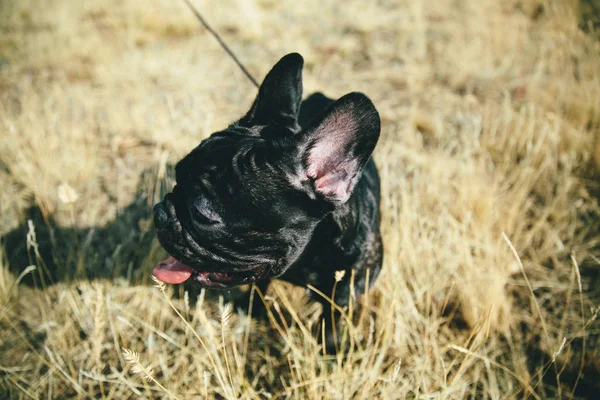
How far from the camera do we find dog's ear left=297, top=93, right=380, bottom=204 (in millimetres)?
Answer: 1386

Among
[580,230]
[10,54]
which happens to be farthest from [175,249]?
[10,54]

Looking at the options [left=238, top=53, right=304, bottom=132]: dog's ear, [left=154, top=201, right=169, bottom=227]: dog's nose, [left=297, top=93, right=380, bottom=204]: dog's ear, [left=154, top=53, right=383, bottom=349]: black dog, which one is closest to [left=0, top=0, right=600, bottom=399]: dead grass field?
[left=154, top=53, right=383, bottom=349]: black dog

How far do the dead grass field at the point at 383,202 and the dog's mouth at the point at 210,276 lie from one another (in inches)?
6.3

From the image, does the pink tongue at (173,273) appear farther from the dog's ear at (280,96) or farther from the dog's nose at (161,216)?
the dog's ear at (280,96)

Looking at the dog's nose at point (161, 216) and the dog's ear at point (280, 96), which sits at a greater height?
the dog's ear at point (280, 96)

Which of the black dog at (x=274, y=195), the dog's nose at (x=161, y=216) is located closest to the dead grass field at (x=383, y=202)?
the black dog at (x=274, y=195)

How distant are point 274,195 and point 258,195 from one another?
2.8 inches

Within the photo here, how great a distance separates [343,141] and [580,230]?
8.35 feet

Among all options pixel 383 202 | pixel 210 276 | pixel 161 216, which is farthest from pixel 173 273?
pixel 383 202

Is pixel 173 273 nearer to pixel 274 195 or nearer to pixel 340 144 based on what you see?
pixel 274 195

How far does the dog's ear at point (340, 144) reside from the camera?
139cm

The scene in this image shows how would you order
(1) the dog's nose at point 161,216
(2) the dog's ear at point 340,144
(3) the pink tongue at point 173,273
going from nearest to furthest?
(2) the dog's ear at point 340,144 < (1) the dog's nose at point 161,216 < (3) the pink tongue at point 173,273

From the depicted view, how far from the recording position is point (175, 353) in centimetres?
214

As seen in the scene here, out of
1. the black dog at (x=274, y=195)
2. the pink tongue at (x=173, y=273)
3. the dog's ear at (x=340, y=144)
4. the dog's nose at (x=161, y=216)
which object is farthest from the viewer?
the pink tongue at (x=173, y=273)
